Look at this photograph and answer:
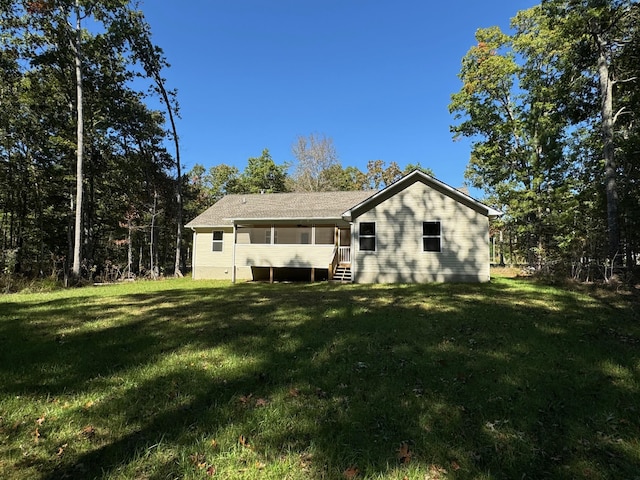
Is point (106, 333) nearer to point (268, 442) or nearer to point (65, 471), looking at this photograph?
point (65, 471)

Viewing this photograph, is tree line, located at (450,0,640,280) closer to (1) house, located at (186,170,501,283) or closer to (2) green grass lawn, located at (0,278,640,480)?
(1) house, located at (186,170,501,283)

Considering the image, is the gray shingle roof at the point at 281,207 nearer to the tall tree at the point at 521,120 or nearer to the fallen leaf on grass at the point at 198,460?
the tall tree at the point at 521,120

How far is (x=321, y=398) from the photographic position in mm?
3826

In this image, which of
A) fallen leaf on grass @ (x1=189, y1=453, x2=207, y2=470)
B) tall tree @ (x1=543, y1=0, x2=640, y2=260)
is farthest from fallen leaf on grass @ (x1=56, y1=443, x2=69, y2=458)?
tall tree @ (x1=543, y1=0, x2=640, y2=260)

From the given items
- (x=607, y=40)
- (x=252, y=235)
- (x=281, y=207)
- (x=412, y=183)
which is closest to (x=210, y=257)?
(x=252, y=235)

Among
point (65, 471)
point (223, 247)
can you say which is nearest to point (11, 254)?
point (223, 247)

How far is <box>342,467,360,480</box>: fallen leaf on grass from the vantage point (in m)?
2.57

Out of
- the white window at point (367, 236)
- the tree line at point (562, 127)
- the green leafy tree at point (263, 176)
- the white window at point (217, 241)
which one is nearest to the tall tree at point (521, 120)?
the tree line at point (562, 127)

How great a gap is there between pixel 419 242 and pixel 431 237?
1.79 feet

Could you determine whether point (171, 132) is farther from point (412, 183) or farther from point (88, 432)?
point (88, 432)

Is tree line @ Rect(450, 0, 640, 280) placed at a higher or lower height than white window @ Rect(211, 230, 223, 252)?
higher

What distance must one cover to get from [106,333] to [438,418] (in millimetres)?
5788

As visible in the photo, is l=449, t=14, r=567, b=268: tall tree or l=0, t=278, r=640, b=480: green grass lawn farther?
l=449, t=14, r=567, b=268: tall tree

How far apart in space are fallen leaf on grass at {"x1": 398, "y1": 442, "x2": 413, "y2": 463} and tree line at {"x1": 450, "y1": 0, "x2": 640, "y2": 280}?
14.7m
